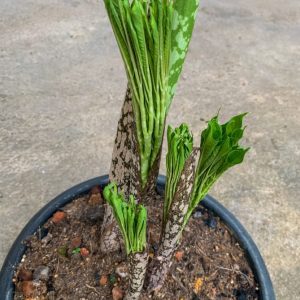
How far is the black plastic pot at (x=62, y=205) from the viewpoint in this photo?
75 cm

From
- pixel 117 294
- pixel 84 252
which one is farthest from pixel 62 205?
pixel 117 294

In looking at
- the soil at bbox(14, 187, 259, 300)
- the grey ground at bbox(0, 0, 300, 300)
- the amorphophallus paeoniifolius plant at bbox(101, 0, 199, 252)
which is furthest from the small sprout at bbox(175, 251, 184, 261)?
the grey ground at bbox(0, 0, 300, 300)

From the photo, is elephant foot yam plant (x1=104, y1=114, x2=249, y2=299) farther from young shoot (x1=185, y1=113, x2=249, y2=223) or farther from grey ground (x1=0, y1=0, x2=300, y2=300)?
grey ground (x1=0, y1=0, x2=300, y2=300)

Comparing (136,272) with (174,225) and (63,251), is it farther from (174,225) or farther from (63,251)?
(63,251)

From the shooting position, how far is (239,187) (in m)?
1.22

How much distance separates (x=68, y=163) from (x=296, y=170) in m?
0.71

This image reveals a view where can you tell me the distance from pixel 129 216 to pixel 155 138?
110 mm

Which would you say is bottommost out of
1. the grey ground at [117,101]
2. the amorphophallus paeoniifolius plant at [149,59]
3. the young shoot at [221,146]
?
the grey ground at [117,101]

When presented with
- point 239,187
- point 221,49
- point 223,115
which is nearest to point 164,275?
point 239,187

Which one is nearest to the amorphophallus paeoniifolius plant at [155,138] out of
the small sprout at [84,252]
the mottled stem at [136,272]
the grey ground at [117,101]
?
the mottled stem at [136,272]

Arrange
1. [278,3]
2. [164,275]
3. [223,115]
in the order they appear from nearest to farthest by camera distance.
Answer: [164,275]
[223,115]
[278,3]

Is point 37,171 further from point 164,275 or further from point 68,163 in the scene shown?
point 164,275

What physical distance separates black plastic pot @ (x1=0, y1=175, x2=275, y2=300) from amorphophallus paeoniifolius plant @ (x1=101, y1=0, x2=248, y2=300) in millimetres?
197

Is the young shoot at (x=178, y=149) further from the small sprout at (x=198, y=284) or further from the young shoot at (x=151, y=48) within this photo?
the small sprout at (x=198, y=284)
